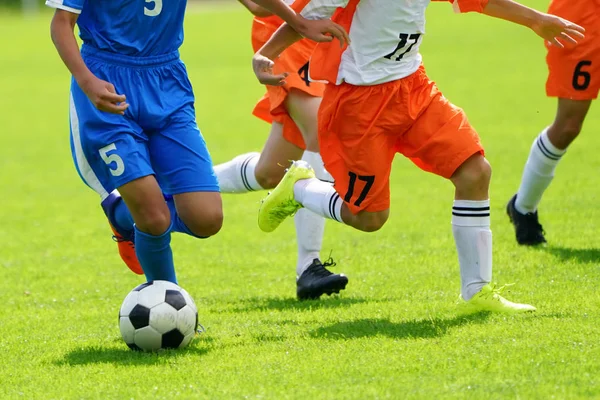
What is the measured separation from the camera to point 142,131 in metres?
5.54

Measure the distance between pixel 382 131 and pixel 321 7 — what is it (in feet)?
2.44

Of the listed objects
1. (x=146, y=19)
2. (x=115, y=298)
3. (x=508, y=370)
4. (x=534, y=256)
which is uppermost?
(x=146, y=19)

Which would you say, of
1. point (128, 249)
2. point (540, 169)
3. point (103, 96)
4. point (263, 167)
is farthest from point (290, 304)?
point (540, 169)

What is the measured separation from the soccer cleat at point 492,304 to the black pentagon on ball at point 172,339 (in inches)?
61.6

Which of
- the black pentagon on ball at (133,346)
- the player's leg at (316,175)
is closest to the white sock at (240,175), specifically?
the player's leg at (316,175)

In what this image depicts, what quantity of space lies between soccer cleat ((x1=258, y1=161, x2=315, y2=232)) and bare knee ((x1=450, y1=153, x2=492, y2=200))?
3.92ft

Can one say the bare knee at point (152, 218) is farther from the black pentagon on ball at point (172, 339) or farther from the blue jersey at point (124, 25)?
the blue jersey at point (124, 25)

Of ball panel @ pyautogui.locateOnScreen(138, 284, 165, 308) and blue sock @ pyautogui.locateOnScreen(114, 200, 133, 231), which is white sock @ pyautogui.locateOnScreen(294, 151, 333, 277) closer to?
blue sock @ pyautogui.locateOnScreen(114, 200, 133, 231)

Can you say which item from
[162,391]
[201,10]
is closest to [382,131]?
[162,391]

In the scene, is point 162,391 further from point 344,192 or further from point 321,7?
point 321,7

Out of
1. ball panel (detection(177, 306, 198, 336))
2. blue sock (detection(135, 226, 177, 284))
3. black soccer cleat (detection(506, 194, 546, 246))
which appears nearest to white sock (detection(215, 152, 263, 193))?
blue sock (detection(135, 226, 177, 284))

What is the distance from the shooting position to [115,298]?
6.81 meters

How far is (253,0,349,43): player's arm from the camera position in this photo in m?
5.37

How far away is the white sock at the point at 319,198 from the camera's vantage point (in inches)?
235
